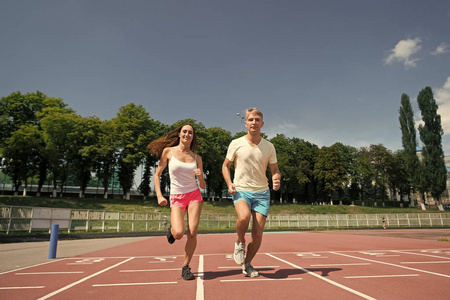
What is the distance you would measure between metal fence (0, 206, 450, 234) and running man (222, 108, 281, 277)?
53.1 ft

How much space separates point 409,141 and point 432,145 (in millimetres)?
4112

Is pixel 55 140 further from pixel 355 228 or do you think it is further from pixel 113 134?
pixel 355 228

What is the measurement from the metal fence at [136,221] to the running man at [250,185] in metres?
16.2

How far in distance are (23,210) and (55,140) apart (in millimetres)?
29088

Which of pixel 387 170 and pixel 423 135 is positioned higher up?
pixel 423 135

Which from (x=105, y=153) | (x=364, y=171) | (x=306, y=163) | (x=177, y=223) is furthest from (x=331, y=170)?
(x=177, y=223)

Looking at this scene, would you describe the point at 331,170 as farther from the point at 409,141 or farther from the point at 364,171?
the point at 409,141

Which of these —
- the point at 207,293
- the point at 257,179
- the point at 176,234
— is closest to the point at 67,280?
the point at 176,234

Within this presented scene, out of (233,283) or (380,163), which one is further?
(380,163)

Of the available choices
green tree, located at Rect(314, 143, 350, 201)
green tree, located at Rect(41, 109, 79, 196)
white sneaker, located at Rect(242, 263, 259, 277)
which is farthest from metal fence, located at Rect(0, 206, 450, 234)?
green tree, located at Rect(314, 143, 350, 201)

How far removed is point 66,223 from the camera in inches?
719

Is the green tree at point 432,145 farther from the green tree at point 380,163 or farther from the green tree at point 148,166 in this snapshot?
the green tree at point 148,166

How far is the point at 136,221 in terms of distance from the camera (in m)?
24.1

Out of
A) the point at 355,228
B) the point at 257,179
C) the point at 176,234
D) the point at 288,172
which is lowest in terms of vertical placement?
the point at 355,228
